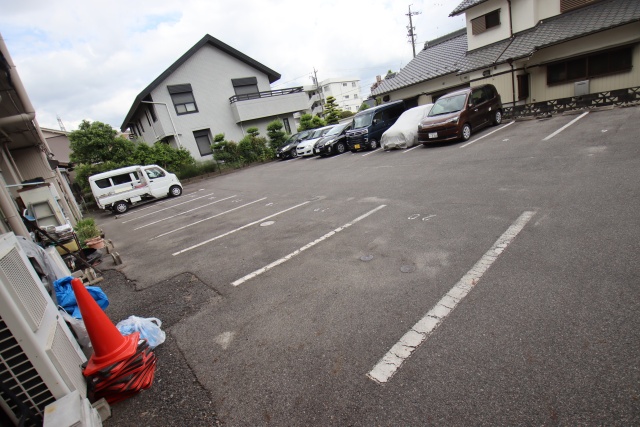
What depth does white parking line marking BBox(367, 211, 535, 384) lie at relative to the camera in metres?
2.26

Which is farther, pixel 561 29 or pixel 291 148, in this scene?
pixel 291 148

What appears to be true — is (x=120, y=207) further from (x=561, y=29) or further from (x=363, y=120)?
(x=561, y=29)

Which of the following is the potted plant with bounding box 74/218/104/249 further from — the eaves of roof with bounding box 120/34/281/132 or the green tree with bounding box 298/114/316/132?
the green tree with bounding box 298/114/316/132

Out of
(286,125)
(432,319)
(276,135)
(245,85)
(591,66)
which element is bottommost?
(432,319)

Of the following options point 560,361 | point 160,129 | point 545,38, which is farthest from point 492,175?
point 160,129

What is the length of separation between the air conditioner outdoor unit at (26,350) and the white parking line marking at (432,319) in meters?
2.21

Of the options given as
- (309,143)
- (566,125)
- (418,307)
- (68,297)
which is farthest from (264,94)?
(418,307)

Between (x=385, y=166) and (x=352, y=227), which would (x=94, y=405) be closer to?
(x=352, y=227)

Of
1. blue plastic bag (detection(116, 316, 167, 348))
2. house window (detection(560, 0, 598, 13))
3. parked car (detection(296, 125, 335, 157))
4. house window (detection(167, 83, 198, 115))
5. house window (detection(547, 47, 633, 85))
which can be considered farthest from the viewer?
house window (detection(167, 83, 198, 115))

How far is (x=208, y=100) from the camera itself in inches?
810

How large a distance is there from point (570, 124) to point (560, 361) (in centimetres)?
1060

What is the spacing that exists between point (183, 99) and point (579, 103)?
21.2 m

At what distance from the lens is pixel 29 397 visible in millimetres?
1933

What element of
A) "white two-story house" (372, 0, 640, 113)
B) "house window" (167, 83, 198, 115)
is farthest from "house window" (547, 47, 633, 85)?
"house window" (167, 83, 198, 115)
